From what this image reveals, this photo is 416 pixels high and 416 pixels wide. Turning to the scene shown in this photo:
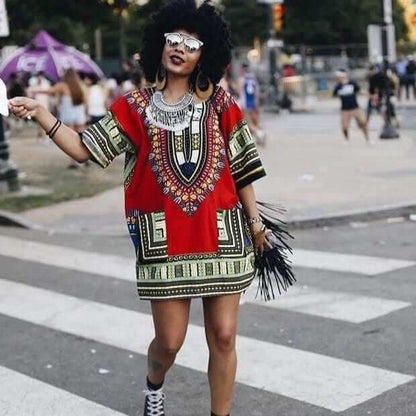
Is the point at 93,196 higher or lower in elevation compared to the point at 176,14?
lower

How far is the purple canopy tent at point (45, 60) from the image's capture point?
21.2 metres

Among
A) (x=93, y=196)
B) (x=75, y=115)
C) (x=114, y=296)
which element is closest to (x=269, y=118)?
(x=75, y=115)

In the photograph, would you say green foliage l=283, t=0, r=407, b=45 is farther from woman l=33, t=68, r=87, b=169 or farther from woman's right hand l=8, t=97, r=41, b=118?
woman's right hand l=8, t=97, r=41, b=118

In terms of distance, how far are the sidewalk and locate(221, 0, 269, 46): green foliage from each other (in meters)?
46.1

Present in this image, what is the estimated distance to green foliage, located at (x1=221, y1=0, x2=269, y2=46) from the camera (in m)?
66.1

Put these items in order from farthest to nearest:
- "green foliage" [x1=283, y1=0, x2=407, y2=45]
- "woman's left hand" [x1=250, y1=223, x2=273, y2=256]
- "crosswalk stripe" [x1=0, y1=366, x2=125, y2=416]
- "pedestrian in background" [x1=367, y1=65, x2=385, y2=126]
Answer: "green foliage" [x1=283, y1=0, x2=407, y2=45] → "pedestrian in background" [x1=367, y1=65, x2=385, y2=126] → "crosswalk stripe" [x1=0, y1=366, x2=125, y2=416] → "woman's left hand" [x1=250, y1=223, x2=273, y2=256]

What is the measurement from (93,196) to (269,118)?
18961 mm

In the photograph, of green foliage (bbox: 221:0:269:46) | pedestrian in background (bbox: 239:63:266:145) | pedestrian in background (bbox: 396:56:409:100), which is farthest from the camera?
green foliage (bbox: 221:0:269:46)

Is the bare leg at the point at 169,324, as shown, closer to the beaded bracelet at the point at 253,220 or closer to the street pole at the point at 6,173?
the beaded bracelet at the point at 253,220

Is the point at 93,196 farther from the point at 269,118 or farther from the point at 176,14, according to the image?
the point at 269,118

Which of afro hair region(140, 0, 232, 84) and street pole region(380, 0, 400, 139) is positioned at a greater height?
afro hair region(140, 0, 232, 84)

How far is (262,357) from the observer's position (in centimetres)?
551

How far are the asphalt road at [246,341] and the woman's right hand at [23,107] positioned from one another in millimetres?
1691

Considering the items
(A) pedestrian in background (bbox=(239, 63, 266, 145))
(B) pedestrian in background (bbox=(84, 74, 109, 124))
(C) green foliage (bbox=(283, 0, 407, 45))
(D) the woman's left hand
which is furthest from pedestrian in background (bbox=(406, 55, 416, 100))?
(D) the woman's left hand
